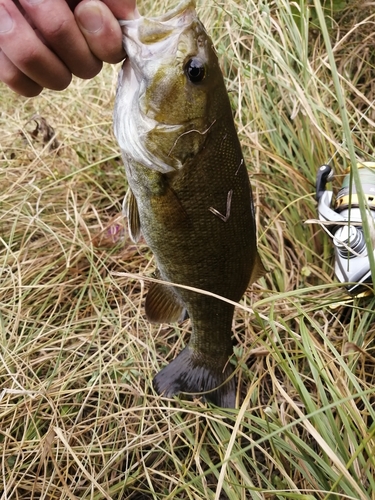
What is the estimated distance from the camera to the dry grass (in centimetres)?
146

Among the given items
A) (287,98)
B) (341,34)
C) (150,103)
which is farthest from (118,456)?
(341,34)

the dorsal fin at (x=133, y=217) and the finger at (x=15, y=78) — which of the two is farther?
the dorsal fin at (x=133, y=217)

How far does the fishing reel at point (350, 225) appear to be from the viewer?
176 cm

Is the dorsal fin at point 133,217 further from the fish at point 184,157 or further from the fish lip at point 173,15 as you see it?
the fish lip at point 173,15

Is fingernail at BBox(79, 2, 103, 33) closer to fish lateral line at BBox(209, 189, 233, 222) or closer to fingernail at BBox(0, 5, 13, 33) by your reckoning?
fingernail at BBox(0, 5, 13, 33)

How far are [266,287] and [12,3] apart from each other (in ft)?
5.10

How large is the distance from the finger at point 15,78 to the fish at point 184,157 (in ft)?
0.79

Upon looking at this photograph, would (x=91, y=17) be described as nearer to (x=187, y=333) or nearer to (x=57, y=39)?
(x=57, y=39)

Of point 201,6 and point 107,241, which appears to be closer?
point 107,241

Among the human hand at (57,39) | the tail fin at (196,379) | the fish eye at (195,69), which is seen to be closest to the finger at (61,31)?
the human hand at (57,39)

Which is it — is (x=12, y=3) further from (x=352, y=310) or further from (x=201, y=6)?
(x=201, y=6)

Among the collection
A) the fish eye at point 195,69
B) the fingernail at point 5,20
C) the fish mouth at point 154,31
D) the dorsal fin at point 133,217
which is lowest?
the dorsal fin at point 133,217

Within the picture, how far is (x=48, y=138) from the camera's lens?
10.1 ft

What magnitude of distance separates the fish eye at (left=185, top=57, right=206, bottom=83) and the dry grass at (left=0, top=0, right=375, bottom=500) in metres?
0.59
